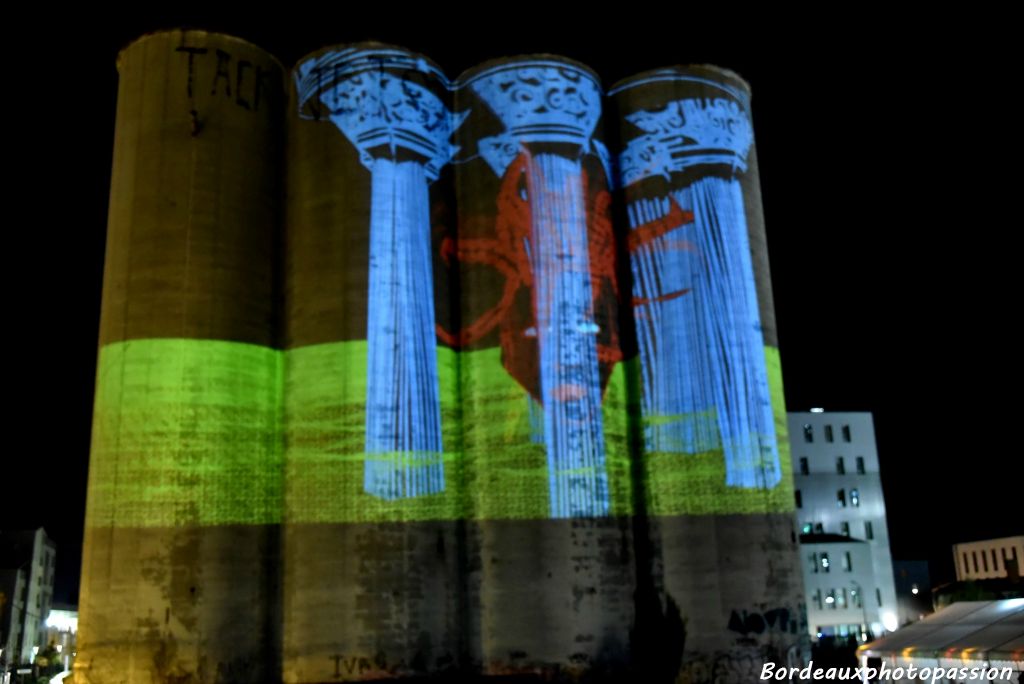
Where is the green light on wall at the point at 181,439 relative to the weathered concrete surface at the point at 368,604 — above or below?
above

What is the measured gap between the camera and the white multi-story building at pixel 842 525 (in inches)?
2426

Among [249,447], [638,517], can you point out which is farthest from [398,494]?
[638,517]

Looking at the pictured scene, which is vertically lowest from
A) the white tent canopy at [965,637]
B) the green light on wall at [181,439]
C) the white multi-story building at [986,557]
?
the white tent canopy at [965,637]

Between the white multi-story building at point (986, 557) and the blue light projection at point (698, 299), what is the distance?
5032cm

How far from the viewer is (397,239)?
103ft

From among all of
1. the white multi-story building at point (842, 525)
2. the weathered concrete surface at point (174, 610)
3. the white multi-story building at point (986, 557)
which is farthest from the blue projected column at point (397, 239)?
the white multi-story building at point (986, 557)

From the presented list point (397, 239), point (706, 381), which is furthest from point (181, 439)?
point (706, 381)

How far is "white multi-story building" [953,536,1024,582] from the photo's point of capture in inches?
2916

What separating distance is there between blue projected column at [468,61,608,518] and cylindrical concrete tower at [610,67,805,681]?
217 centimetres

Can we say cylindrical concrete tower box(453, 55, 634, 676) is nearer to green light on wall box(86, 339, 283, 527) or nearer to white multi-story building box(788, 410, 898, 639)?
green light on wall box(86, 339, 283, 527)

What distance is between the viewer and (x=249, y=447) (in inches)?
1172

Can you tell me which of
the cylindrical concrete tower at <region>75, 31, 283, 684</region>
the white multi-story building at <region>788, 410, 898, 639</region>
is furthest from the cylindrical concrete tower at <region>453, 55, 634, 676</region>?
the white multi-story building at <region>788, 410, 898, 639</region>

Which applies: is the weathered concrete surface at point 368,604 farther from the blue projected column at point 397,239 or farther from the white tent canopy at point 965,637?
the white tent canopy at point 965,637

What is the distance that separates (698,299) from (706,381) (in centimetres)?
288
